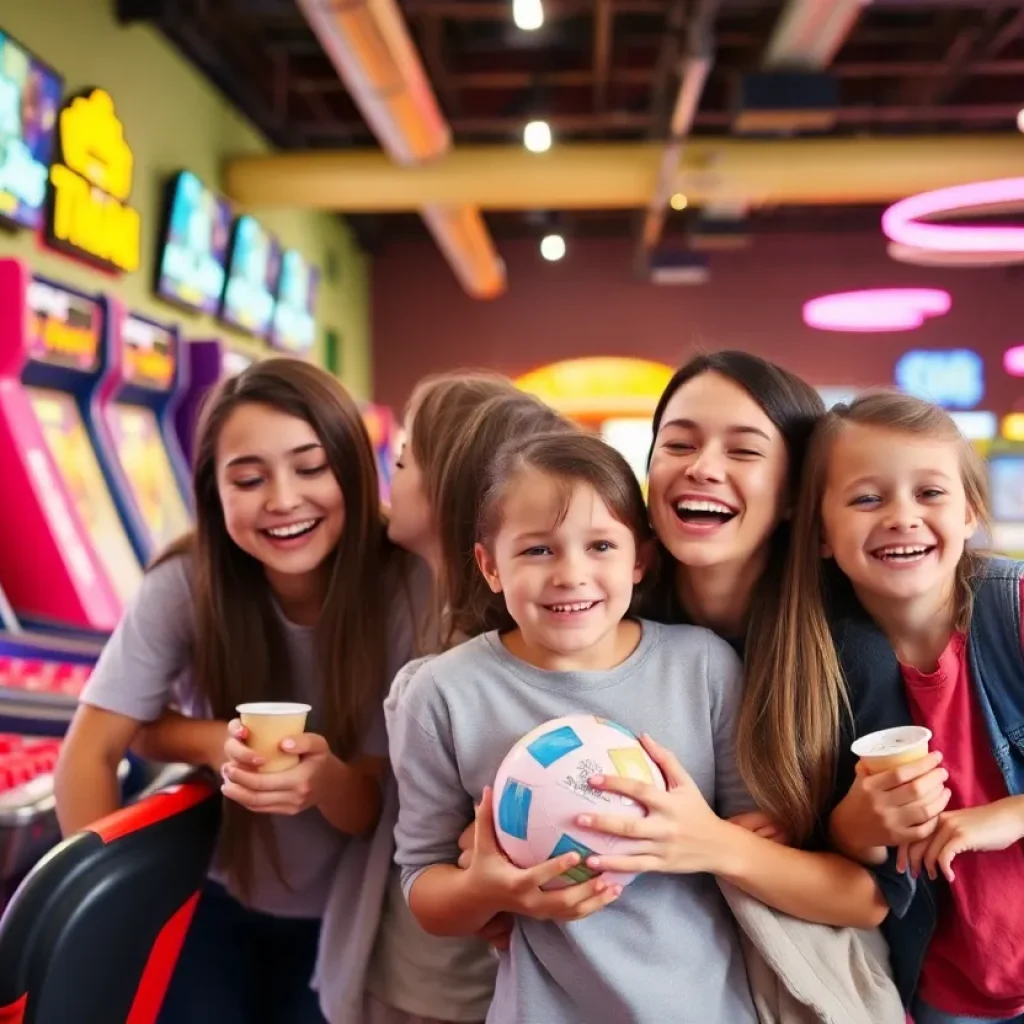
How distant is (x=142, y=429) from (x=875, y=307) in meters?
6.38

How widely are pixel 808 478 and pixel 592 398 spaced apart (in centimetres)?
930

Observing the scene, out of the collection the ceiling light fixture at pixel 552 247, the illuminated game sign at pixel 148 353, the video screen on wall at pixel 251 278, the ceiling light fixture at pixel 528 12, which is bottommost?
the illuminated game sign at pixel 148 353

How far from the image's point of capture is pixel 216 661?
1.86m

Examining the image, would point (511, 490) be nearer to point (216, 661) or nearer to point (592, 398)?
point (216, 661)

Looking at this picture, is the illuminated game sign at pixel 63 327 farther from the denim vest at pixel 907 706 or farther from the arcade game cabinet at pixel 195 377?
the denim vest at pixel 907 706

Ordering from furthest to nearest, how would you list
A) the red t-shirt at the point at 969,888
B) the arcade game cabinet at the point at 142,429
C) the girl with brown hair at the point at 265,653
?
1. the arcade game cabinet at the point at 142,429
2. the girl with brown hair at the point at 265,653
3. the red t-shirt at the point at 969,888

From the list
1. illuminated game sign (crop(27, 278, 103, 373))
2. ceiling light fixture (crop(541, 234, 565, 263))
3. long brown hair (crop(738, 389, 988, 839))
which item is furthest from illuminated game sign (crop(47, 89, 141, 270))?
ceiling light fixture (crop(541, 234, 565, 263))

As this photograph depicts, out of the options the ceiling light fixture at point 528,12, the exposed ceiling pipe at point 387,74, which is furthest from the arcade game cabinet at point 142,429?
the ceiling light fixture at point 528,12

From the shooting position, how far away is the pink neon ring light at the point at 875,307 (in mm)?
8203

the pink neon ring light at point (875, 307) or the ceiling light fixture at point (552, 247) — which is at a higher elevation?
the ceiling light fixture at point (552, 247)

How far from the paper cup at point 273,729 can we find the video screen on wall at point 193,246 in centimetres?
475

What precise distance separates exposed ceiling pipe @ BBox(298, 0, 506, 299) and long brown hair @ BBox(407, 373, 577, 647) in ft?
11.3

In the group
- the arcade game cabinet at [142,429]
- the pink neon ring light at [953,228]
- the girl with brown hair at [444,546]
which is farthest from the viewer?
the pink neon ring light at [953,228]

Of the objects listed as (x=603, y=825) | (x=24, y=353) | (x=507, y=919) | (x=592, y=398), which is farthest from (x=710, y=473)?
(x=592, y=398)
